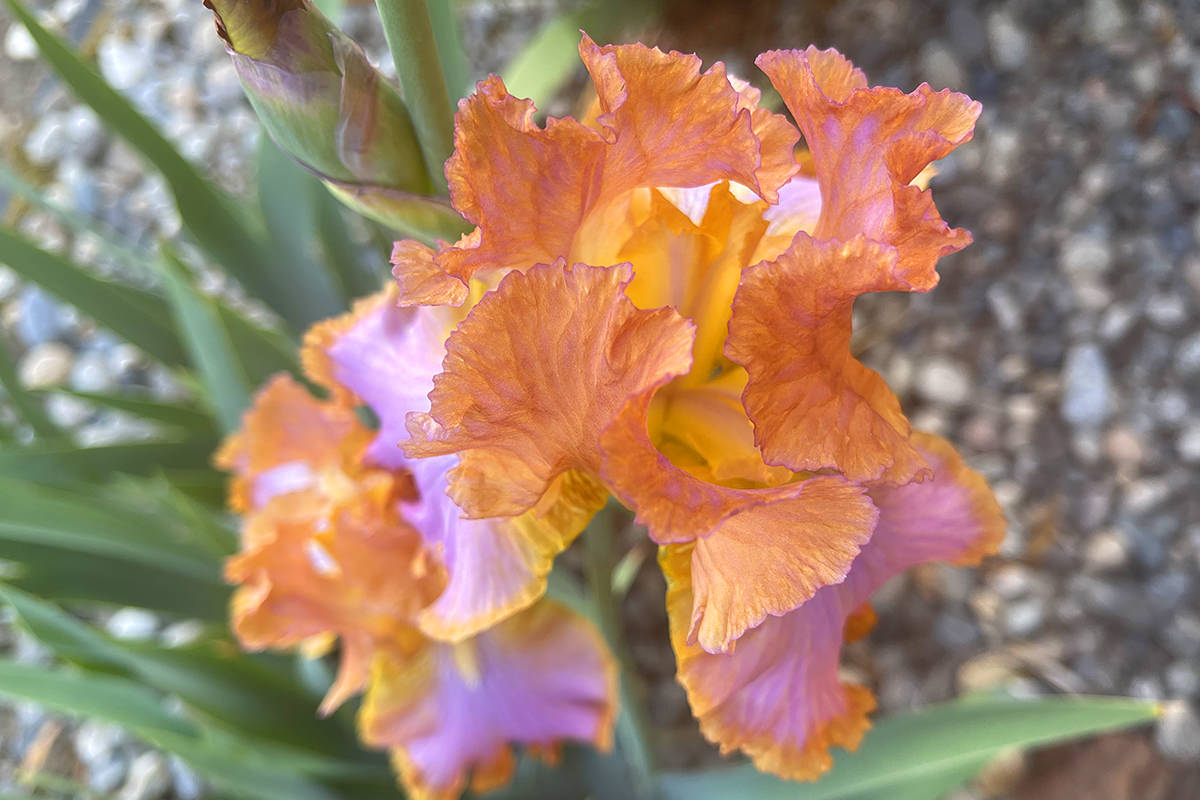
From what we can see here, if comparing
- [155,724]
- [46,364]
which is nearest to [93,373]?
[46,364]

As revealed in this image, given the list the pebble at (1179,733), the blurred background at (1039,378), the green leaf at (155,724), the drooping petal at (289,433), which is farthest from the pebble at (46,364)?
the pebble at (1179,733)

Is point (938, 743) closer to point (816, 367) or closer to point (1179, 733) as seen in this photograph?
point (816, 367)

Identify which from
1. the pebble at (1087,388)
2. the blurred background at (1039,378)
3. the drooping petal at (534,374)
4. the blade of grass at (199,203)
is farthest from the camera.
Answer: the pebble at (1087,388)

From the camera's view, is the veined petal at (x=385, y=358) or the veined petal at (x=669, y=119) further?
the veined petal at (x=385, y=358)

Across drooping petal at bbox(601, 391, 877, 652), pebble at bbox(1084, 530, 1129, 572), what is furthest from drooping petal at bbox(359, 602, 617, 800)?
pebble at bbox(1084, 530, 1129, 572)

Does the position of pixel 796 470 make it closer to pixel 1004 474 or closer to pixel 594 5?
pixel 1004 474

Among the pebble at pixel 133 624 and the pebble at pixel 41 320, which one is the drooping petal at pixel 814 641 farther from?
the pebble at pixel 41 320

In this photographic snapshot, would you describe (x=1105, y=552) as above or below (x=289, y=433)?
below
